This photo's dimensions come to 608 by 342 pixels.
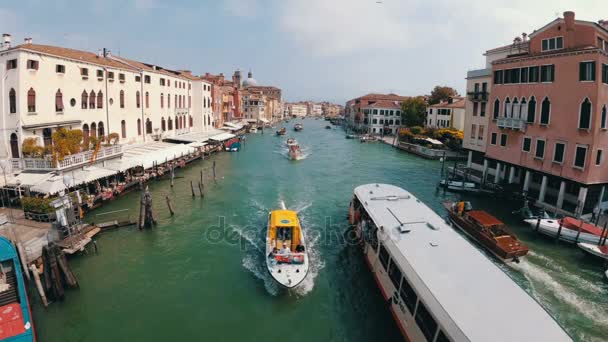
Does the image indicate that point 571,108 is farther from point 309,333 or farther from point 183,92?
point 183,92

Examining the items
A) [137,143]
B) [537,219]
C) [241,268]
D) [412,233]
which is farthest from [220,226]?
[137,143]

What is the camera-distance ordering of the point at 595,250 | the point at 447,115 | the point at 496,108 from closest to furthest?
the point at 595,250 → the point at 496,108 → the point at 447,115

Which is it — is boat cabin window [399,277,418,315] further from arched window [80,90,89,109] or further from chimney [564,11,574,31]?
arched window [80,90,89,109]

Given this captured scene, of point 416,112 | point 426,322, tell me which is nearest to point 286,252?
point 426,322

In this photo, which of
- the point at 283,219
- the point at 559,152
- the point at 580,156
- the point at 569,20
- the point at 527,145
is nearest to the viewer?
the point at 283,219

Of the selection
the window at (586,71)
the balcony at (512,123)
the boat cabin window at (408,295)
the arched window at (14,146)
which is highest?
the window at (586,71)

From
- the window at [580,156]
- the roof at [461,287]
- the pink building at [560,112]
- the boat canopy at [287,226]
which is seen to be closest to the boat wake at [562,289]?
the roof at [461,287]

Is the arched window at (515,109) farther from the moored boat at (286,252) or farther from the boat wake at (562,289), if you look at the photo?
the moored boat at (286,252)

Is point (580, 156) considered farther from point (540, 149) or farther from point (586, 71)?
point (586, 71)
